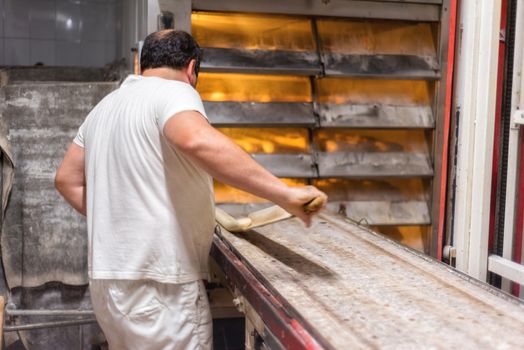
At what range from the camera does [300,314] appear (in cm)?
171

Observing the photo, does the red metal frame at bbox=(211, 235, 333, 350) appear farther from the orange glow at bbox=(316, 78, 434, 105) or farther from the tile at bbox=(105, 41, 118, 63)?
the tile at bbox=(105, 41, 118, 63)

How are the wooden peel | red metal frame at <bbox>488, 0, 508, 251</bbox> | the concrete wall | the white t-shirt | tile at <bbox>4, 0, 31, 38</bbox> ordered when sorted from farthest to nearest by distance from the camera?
tile at <bbox>4, 0, 31, 38</bbox>
the concrete wall
the wooden peel
red metal frame at <bbox>488, 0, 508, 251</bbox>
the white t-shirt

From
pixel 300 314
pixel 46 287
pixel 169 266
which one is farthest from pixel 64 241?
pixel 300 314

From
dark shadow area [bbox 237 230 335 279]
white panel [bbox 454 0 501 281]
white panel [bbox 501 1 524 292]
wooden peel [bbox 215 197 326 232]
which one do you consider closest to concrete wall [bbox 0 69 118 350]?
wooden peel [bbox 215 197 326 232]

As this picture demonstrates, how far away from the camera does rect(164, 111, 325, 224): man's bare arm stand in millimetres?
1944

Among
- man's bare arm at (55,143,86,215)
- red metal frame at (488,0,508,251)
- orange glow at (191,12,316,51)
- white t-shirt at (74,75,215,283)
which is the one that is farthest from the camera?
orange glow at (191,12,316,51)

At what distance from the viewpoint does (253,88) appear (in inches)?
149

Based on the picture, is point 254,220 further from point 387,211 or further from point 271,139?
point 387,211

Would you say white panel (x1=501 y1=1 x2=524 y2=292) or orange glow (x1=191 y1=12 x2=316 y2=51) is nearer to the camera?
white panel (x1=501 y1=1 x2=524 y2=292)

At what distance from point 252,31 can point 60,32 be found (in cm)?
212

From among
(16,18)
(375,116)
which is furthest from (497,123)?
(16,18)

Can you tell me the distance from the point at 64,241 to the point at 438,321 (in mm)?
2365

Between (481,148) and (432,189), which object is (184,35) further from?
(432,189)

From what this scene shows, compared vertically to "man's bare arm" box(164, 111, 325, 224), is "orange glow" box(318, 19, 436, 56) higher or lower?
higher
